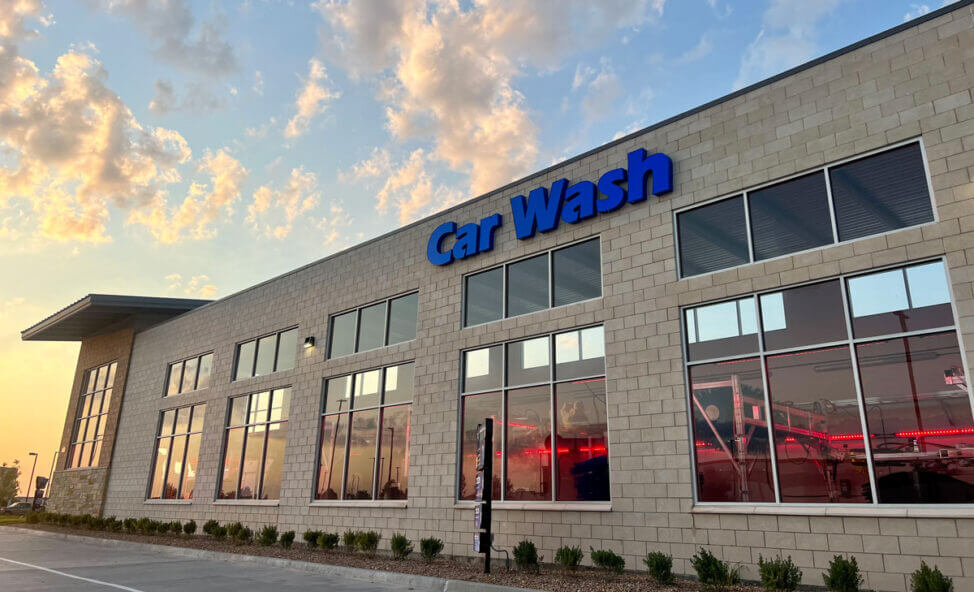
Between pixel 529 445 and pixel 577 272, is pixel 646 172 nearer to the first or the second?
pixel 577 272

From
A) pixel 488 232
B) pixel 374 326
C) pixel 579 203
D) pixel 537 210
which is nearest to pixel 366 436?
pixel 374 326

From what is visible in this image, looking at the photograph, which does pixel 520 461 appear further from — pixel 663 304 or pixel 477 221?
pixel 477 221

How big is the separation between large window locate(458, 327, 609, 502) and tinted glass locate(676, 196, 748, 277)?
2.60m

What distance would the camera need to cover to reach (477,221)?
57.0 feet

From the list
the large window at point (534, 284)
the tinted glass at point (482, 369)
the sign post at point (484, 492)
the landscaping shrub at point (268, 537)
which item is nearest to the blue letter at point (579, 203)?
→ the large window at point (534, 284)

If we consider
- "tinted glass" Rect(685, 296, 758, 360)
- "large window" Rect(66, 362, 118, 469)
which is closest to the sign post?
"tinted glass" Rect(685, 296, 758, 360)

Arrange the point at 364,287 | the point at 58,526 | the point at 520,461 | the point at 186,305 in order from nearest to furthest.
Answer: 1. the point at 520,461
2. the point at 364,287
3. the point at 58,526
4. the point at 186,305

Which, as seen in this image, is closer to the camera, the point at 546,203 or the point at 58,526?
the point at 546,203

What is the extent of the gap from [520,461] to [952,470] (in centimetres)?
812

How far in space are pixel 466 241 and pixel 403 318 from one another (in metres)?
3.23

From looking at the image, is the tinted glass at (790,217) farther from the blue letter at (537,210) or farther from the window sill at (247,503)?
the window sill at (247,503)

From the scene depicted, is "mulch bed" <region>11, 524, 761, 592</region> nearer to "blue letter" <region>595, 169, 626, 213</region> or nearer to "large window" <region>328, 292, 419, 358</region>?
"large window" <region>328, 292, 419, 358</region>

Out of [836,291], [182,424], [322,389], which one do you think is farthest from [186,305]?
[836,291]

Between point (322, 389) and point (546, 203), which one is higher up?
point (546, 203)
